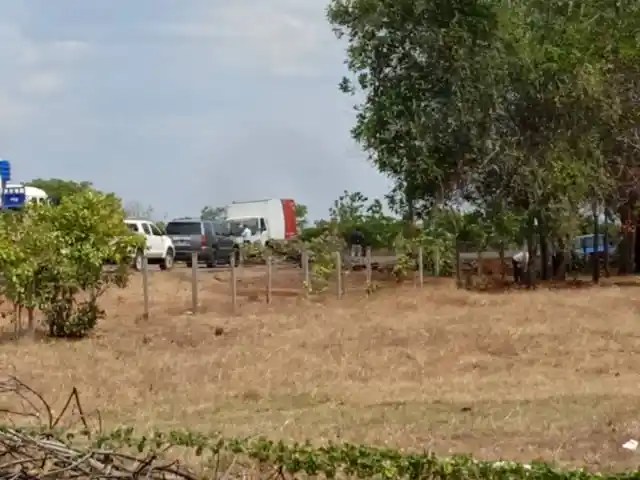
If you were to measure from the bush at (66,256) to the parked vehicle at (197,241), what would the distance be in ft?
50.9

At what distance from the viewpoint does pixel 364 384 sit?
13.6 m

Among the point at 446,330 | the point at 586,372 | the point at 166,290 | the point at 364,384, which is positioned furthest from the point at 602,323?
the point at 166,290

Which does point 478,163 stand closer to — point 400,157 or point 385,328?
point 400,157

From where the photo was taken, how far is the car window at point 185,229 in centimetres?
3412

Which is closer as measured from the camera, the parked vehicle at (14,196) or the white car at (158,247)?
the parked vehicle at (14,196)

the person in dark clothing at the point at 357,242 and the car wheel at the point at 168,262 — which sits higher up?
the person in dark clothing at the point at 357,242

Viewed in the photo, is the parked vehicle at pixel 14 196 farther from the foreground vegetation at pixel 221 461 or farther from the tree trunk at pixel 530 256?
Result: the foreground vegetation at pixel 221 461

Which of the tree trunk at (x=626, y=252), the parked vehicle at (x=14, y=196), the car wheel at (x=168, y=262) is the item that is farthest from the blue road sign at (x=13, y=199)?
the tree trunk at (x=626, y=252)

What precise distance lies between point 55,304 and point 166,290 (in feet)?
24.8

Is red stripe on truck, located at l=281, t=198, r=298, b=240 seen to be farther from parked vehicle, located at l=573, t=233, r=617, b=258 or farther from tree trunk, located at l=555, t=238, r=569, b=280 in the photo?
tree trunk, located at l=555, t=238, r=569, b=280

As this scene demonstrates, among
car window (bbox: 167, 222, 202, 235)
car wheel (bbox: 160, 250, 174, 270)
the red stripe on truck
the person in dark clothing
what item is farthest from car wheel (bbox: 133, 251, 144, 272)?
the red stripe on truck

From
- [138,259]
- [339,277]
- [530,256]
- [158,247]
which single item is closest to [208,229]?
[158,247]

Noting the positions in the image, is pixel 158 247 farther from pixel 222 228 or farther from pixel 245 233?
pixel 245 233

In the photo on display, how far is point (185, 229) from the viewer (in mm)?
34219
